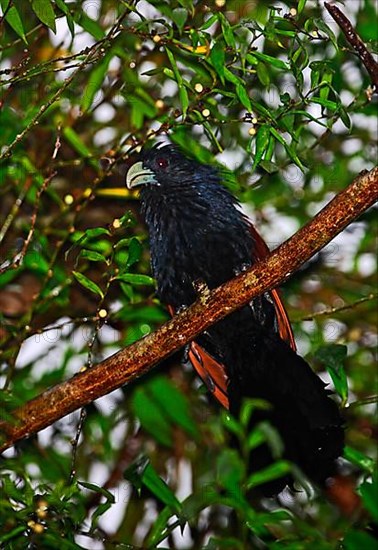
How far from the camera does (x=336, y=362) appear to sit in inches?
119

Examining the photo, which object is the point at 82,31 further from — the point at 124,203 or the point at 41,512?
the point at 41,512

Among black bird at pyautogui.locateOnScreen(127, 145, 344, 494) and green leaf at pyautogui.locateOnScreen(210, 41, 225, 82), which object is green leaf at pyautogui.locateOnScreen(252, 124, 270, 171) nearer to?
green leaf at pyautogui.locateOnScreen(210, 41, 225, 82)

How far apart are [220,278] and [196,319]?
0.69 metres

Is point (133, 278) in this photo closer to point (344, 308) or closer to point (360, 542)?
point (344, 308)

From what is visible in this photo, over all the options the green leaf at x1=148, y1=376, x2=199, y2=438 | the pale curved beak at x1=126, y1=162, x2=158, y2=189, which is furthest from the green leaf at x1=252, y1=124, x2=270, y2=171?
the green leaf at x1=148, y1=376, x2=199, y2=438

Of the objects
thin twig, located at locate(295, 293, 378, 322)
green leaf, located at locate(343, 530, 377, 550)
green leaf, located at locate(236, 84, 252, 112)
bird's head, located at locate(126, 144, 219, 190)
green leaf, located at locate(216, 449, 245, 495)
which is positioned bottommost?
green leaf, located at locate(343, 530, 377, 550)

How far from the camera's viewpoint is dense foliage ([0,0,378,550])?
102 inches

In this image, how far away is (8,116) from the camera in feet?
10.7

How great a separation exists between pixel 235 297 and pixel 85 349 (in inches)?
49.3

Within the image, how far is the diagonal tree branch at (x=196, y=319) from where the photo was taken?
2338mm

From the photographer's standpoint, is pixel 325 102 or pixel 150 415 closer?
pixel 325 102

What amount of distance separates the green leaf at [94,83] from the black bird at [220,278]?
1.09 ft

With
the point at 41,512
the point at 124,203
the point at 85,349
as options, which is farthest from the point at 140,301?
the point at 41,512

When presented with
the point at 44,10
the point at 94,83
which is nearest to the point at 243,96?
the point at 44,10
